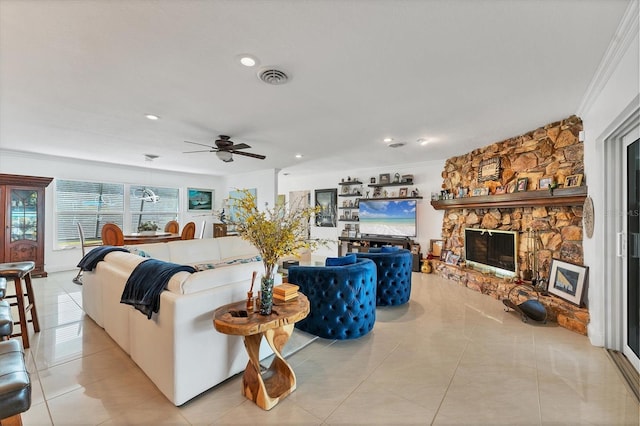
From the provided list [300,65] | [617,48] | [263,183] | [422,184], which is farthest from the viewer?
[263,183]

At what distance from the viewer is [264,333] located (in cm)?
184

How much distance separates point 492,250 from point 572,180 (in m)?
1.71

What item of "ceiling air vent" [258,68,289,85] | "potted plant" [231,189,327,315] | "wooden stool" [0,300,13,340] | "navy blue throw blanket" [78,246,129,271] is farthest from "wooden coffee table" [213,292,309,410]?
"navy blue throw blanket" [78,246,129,271]

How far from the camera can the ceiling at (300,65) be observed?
1.65m

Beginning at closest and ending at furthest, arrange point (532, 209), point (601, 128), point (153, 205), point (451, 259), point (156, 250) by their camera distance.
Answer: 1. point (601, 128)
2. point (532, 209)
3. point (156, 250)
4. point (451, 259)
5. point (153, 205)

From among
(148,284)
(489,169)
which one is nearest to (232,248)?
(148,284)

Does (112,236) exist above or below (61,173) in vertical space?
below

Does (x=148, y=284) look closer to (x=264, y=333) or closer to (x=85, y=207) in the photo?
(x=264, y=333)

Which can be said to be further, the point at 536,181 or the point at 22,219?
the point at 22,219

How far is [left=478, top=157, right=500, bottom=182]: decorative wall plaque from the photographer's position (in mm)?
4504

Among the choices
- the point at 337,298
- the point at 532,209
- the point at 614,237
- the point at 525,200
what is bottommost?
the point at 337,298

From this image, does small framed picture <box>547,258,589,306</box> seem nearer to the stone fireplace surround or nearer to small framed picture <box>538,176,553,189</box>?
the stone fireplace surround

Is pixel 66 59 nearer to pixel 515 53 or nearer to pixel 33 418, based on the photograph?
pixel 33 418

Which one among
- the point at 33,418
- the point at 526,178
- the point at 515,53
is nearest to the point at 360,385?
the point at 33,418
